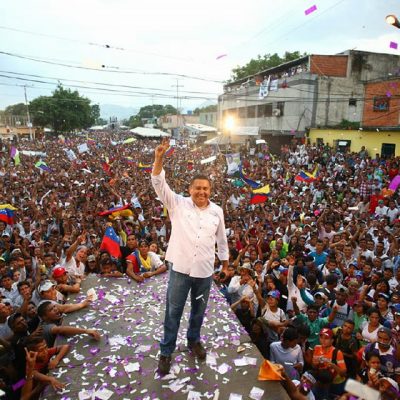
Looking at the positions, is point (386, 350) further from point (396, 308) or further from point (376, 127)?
point (376, 127)

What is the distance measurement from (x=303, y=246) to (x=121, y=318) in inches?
206

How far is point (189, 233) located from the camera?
299 cm

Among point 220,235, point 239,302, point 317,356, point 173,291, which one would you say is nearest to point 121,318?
point 173,291

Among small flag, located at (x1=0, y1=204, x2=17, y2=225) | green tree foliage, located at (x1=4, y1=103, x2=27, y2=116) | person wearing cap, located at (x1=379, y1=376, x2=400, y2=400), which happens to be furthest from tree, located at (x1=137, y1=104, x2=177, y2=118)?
person wearing cap, located at (x1=379, y1=376, x2=400, y2=400)

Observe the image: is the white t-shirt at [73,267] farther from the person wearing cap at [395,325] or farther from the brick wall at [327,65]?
the brick wall at [327,65]

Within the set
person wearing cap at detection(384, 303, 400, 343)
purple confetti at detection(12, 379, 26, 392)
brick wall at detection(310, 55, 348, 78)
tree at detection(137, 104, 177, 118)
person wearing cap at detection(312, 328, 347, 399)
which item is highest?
tree at detection(137, 104, 177, 118)

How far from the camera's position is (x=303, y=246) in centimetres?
796

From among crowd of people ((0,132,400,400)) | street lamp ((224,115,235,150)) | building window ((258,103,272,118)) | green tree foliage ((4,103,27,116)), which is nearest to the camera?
crowd of people ((0,132,400,400))

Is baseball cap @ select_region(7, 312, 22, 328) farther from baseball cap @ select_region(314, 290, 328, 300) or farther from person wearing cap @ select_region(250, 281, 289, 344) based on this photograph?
baseball cap @ select_region(314, 290, 328, 300)

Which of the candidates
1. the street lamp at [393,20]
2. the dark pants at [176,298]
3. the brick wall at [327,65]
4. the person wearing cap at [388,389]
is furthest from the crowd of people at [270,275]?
the brick wall at [327,65]

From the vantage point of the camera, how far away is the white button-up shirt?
299 centimetres

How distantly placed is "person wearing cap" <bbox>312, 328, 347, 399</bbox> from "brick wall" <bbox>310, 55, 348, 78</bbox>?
25.6 metres

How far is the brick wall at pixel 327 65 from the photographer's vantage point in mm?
25672

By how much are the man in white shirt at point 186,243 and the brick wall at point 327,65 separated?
26314mm
